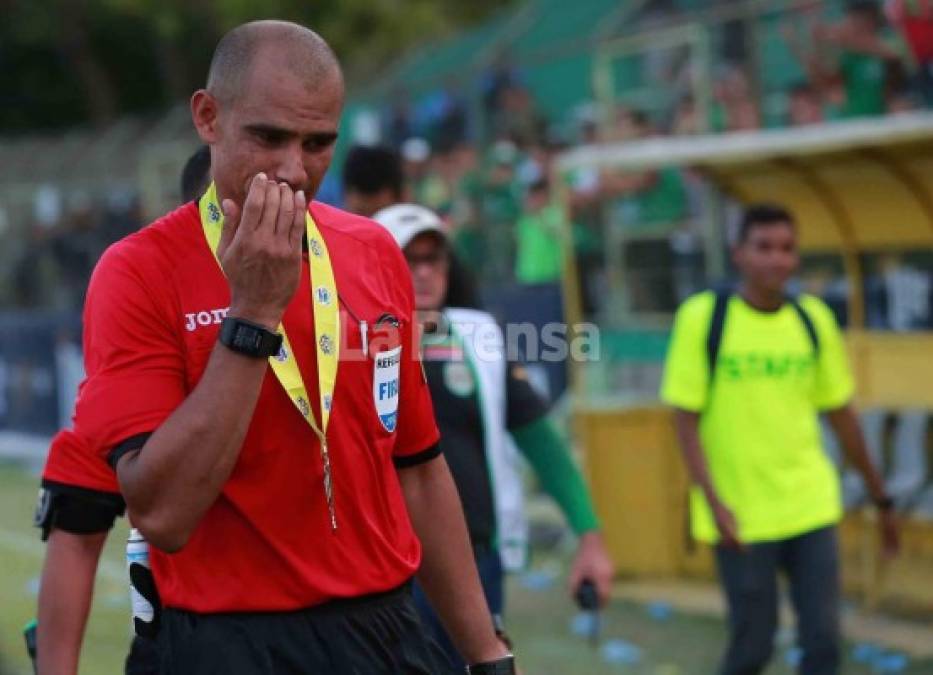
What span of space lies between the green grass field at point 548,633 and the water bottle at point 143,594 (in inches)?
161

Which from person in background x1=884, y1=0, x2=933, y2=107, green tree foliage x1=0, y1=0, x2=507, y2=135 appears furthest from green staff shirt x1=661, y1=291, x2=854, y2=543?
green tree foliage x1=0, y1=0, x2=507, y2=135

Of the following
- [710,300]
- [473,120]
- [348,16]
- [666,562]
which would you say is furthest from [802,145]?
[348,16]

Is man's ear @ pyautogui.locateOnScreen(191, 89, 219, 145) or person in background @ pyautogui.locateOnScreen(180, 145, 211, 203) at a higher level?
person in background @ pyautogui.locateOnScreen(180, 145, 211, 203)

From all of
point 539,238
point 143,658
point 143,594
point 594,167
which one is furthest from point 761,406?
point 539,238

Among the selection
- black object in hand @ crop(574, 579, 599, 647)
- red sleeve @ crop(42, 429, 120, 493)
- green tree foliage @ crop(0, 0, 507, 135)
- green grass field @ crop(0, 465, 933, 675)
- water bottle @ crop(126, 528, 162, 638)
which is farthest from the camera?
green tree foliage @ crop(0, 0, 507, 135)

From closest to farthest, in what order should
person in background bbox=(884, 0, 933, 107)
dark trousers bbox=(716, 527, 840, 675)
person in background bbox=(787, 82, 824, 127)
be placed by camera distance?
dark trousers bbox=(716, 527, 840, 675) < person in background bbox=(884, 0, 933, 107) < person in background bbox=(787, 82, 824, 127)

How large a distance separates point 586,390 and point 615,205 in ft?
5.25

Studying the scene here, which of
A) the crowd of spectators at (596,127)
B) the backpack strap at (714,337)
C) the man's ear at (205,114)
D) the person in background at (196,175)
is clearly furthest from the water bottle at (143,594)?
the crowd of spectators at (596,127)

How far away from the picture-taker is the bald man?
2793mm

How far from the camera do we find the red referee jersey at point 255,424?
116 inches

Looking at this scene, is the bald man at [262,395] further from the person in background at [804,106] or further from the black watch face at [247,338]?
the person in background at [804,106]

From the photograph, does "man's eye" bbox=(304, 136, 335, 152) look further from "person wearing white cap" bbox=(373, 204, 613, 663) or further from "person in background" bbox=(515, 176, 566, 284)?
"person in background" bbox=(515, 176, 566, 284)

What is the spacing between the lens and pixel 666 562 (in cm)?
1044

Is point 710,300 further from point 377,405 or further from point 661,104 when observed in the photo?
point 661,104
